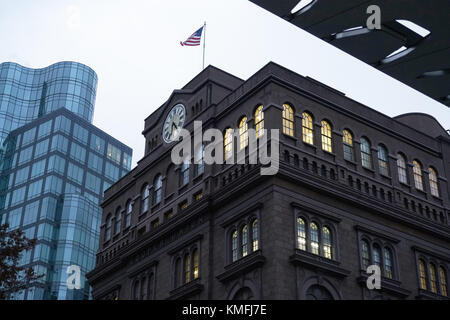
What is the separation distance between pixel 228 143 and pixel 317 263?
11.5m

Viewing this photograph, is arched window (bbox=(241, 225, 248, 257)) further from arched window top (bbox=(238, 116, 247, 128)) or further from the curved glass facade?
the curved glass facade

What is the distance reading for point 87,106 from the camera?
14338cm

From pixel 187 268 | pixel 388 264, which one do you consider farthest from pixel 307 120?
pixel 187 268

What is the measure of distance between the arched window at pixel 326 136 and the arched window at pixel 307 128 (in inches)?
38.7

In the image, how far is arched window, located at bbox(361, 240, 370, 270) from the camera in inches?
1549

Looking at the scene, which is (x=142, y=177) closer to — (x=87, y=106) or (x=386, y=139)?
(x=386, y=139)

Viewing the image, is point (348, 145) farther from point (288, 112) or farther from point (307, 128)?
point (288, 112)

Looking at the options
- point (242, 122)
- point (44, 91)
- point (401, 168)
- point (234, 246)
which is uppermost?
point (44, 91)

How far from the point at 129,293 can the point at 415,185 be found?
75.8ft

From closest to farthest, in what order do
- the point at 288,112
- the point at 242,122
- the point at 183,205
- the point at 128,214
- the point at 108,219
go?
the point at 288,112 < the point at 242,122 < the point at 183,205 < the point at 128,214 < the point at 108,219

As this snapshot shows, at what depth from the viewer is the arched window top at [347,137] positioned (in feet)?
142

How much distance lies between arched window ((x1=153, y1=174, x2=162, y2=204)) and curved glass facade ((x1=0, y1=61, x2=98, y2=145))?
92371 millimetres

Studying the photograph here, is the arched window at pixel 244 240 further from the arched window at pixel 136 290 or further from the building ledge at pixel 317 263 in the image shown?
the arched window at pixel 136 290

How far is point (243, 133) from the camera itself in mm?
42188
